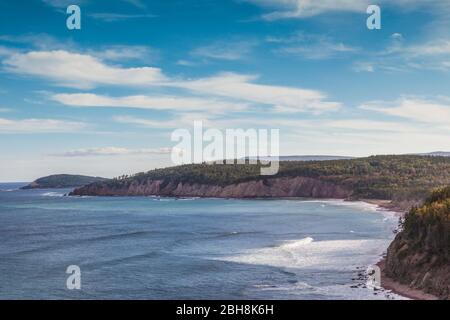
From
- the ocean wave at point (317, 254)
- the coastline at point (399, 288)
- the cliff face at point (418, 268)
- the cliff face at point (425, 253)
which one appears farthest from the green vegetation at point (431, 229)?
the ocean wave at point (317, 254)

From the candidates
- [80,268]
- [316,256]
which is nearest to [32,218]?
[80,268]

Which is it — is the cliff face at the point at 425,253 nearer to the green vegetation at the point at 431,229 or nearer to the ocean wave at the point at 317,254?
the green vegetation at the point at 431,229

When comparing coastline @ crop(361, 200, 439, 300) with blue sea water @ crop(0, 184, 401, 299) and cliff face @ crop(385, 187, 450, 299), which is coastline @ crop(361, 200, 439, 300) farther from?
blue sea water @ crop(0, 184, 401, 299)

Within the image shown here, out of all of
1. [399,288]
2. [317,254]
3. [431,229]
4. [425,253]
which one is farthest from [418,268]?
[317,254]

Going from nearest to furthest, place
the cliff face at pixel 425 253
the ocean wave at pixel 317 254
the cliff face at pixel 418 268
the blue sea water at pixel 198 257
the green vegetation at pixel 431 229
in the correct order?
the cliff face at pixel 418 268, the cliff face at pixel 425 253, the green vegetation at pixel 431 229, the blue sea water at pixel 198 257, the ocean wave at pixel 317 254

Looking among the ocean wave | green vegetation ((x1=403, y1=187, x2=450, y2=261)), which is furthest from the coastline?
the ocean wave

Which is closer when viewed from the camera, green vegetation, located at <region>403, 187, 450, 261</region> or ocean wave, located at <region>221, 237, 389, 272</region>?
green vegetation, located at <region>403, 187, 450, 261</region>
